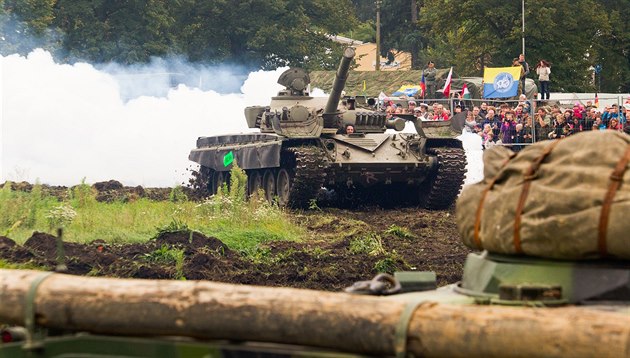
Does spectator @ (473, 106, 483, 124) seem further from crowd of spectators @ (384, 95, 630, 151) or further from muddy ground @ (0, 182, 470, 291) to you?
muddy ground @ (0, 182, 470, 291)

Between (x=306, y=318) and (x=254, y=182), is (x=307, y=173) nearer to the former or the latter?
(x=254, y=182)

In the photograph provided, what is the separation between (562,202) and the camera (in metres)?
5.07

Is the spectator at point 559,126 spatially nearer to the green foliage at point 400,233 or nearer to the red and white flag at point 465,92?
the green foliage at point 400,233

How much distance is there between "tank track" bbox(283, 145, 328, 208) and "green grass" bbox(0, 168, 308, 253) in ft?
3.49

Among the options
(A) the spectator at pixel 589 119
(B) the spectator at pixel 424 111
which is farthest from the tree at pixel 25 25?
(A) the spectator at pixel 589 119

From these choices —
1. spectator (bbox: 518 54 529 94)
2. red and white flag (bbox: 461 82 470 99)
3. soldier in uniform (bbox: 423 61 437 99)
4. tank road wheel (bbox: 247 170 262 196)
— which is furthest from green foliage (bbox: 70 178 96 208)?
red and white flag (bbox: 461 82 470 99)

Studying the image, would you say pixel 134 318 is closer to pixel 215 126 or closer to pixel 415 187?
pixel 415 187

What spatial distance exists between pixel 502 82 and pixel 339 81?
25.2 feet

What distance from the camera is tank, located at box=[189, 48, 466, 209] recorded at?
2231 centimetres

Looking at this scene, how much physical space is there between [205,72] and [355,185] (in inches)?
969

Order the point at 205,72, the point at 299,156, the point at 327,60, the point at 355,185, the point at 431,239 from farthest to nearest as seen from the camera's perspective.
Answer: the point at 327,60, the point at 205,72, the point at 355,185, the point at 299,156, the point at 431,239

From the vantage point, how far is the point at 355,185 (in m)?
23.3

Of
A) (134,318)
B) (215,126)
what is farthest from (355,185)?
(134,318)

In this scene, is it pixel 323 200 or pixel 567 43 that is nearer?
pixel 323 200
